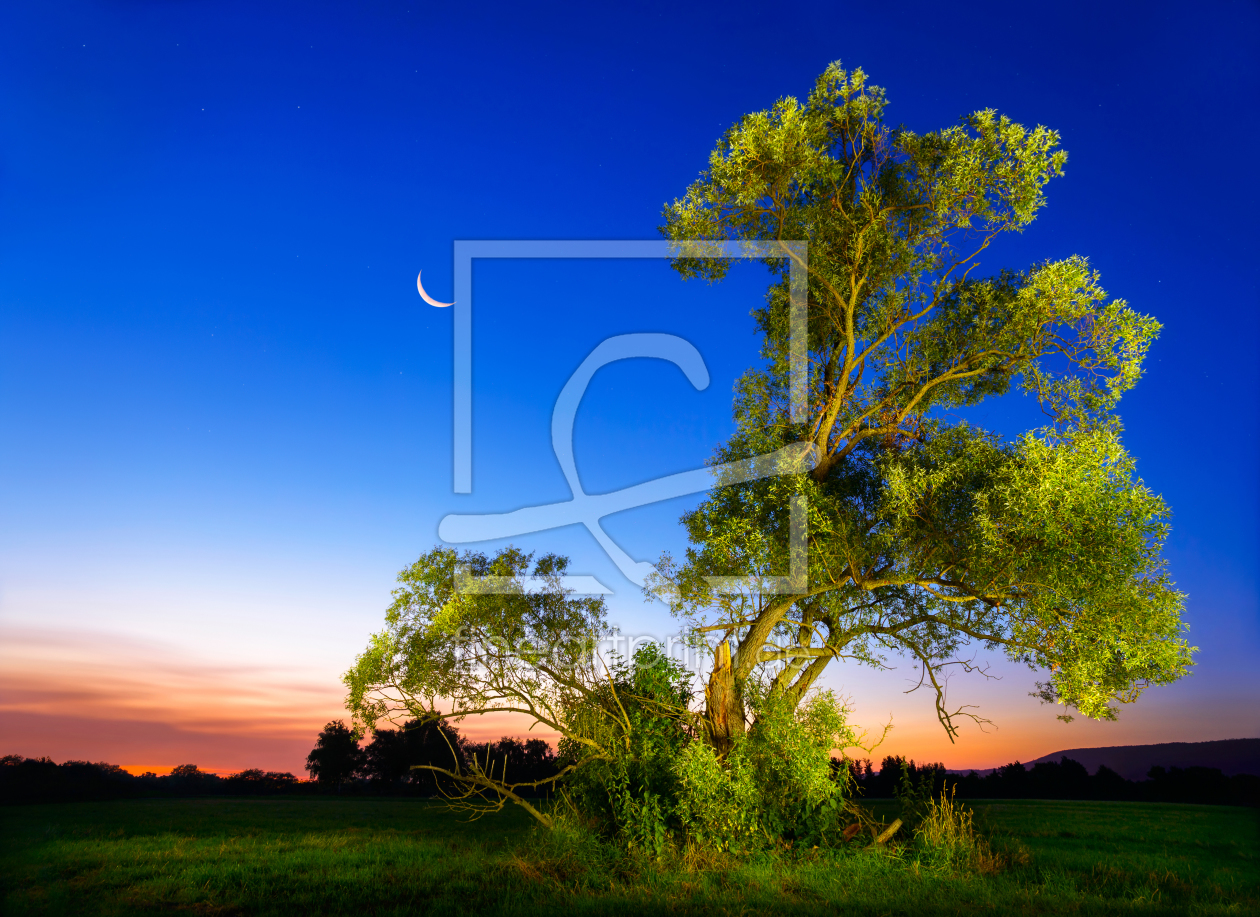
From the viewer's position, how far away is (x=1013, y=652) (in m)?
17.6

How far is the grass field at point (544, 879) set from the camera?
12773mm

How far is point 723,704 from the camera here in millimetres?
18641

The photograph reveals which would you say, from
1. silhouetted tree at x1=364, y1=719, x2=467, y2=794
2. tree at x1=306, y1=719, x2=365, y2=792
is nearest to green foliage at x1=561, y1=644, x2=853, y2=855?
silhouetted tree at x1=364, y1=719, x2=467, y2=794

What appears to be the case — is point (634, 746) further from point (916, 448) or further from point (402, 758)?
point (402, 758)

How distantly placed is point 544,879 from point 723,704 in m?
6.10

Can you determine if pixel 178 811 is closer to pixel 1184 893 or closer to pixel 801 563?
pixel 801 563

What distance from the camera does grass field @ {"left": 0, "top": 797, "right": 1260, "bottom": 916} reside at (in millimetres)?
12773

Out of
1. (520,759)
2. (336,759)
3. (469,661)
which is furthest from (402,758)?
(469,661)

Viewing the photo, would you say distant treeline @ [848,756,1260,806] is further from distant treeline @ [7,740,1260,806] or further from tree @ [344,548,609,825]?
tree @ [344,548,609,825]

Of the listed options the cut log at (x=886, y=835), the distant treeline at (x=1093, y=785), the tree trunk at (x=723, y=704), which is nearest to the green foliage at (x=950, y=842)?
the cut log at (x=886, y=835)

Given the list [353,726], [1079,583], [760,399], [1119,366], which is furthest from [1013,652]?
[353,726]

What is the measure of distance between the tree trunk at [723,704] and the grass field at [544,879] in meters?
3.02

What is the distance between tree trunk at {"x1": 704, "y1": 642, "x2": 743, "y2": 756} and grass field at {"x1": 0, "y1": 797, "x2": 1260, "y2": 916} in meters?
3.02

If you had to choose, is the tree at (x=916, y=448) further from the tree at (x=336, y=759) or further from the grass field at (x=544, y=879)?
the tree at (x=336, y=759)
